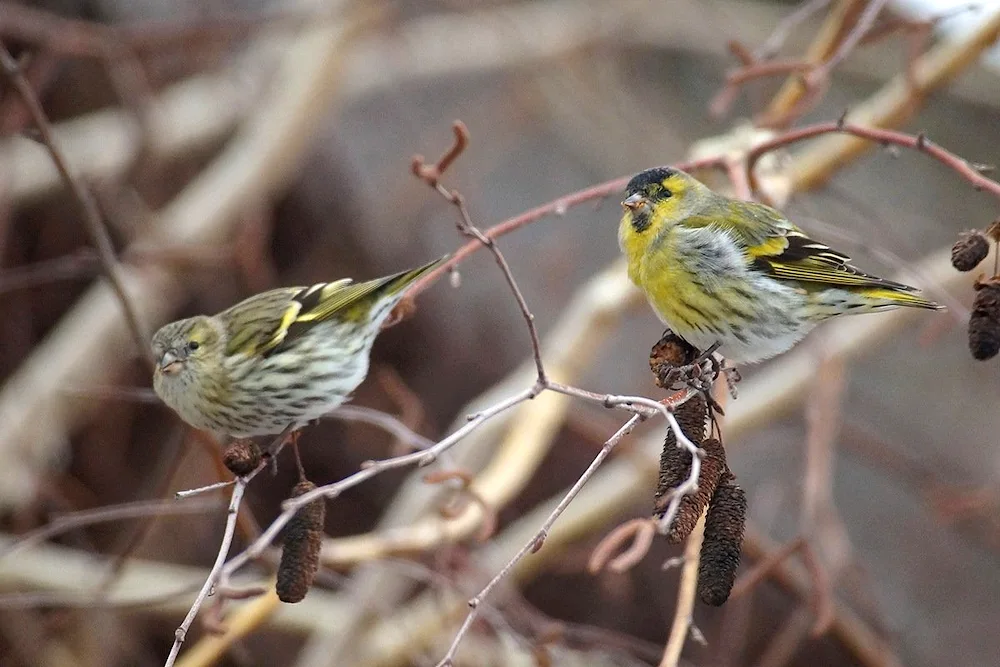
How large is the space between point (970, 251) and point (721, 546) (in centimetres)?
57

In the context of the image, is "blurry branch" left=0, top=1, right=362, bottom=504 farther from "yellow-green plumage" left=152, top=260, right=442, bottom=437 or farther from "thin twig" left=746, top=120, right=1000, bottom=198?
"thin twig" left=746, top=120, right=1000, bottom=198

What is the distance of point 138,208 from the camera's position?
13.2 feet

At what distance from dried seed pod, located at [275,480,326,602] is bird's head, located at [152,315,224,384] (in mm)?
849

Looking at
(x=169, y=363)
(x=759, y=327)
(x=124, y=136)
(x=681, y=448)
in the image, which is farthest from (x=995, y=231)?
(x=124, y=136)

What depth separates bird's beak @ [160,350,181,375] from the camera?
2.20 metres

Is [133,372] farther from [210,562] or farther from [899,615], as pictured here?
[899,615]

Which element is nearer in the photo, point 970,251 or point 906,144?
point 970,251

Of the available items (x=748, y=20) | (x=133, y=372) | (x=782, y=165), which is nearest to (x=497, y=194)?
(x=748, y=20)

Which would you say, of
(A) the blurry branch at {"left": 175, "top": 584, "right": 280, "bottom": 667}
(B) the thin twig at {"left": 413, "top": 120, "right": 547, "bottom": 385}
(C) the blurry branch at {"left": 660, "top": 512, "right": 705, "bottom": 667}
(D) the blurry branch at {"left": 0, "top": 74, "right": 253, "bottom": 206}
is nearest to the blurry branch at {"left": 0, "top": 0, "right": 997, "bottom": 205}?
(D) the blurry branch at {"left": 0, "top": 74, "right": 253, "bottom": 206}

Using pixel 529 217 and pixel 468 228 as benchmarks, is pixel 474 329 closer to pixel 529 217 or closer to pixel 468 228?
pixel 529 217

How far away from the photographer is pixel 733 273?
2225 mm

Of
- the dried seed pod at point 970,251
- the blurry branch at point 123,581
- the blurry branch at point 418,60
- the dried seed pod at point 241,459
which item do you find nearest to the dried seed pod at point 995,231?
the dried seed pod at point 970,251

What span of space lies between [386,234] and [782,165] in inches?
109

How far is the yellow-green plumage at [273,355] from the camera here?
220 centimetres
